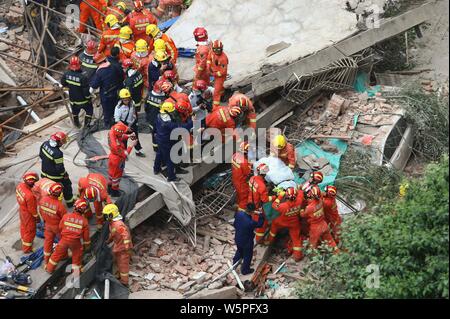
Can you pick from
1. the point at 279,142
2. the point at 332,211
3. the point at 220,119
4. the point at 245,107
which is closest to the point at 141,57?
the point at 220,119

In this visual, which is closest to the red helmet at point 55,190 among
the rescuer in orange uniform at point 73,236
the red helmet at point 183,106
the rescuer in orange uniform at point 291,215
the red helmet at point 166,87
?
the rescuer in orange uniform at point 73,236

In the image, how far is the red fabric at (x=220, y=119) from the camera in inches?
623

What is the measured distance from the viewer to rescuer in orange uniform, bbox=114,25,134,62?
57.8ft

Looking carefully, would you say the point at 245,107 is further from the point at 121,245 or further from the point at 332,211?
the point at 121,245

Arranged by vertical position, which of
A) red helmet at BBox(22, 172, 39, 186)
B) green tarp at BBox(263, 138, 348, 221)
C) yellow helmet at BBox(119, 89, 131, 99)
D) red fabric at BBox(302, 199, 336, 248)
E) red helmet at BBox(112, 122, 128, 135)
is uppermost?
yellow helmet at BBox(119, 89, 131, 99)

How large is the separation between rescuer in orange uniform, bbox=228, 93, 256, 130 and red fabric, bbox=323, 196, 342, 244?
2.35 metres

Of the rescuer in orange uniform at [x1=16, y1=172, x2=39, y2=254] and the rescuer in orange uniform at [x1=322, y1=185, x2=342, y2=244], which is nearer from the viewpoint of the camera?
the rescuer in orange uniform at [x1=16, y1=172, x2=39, y2=254]

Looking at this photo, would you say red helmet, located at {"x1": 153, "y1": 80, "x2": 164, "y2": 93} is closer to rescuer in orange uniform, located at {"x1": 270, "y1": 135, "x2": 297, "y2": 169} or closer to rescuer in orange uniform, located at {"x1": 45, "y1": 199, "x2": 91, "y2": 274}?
rescuer in orange uniform, located at {"x1": 270, "y1": 135, "x2": 297, "y2": 169}

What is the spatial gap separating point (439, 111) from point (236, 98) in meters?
4.40

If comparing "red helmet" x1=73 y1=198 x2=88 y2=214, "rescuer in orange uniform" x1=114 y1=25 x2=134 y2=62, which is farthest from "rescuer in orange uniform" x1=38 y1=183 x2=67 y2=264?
"rescuer in orange uniform" x1=114 y1=25 x2=134 y2=62

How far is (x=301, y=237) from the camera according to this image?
15.1 meters

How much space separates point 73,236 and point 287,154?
4.43 metres

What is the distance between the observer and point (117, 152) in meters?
14.7

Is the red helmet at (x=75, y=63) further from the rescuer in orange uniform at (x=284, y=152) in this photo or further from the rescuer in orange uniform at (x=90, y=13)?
the rescuer in orange uniform at (x=284, y=152)
